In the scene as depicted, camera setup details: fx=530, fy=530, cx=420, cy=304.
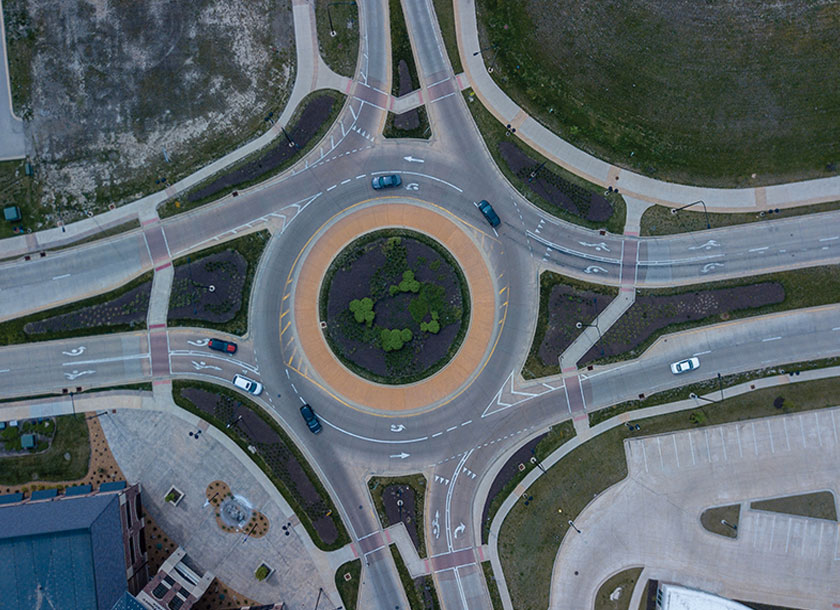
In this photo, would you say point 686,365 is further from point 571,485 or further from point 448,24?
point 448,24

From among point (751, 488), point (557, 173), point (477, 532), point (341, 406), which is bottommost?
point (751, 488)

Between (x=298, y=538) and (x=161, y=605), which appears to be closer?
(x=161, y=605)

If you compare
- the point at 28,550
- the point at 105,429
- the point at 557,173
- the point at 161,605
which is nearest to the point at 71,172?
the point at 105,429

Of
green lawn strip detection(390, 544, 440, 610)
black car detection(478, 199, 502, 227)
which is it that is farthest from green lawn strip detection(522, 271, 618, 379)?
green lawn strip detection(390, 544, 440, 610)

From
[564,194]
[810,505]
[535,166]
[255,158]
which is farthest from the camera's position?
[255,158]

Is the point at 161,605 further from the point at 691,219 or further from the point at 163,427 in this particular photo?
the point at 691,219

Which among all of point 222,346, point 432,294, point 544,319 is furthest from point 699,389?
point 222,346
